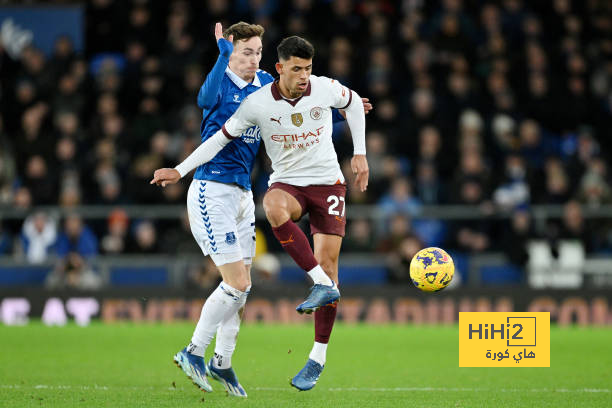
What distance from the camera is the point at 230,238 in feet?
25.1

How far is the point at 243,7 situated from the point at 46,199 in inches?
227

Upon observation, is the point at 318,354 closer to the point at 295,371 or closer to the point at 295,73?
the point at 295,371

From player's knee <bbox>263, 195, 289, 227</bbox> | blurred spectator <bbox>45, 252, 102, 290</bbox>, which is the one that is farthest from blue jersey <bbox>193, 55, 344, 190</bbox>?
blurred spectator <bbox>45, 252, 102, 290</bbox>

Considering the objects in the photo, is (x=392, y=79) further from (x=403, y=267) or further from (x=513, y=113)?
(x=403, y=267)

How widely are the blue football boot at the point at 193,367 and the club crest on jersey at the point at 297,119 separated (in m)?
1.94

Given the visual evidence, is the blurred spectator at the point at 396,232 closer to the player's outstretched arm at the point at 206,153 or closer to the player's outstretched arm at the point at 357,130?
the player's outstretched arm at the point at 357,130

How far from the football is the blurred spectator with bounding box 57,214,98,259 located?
9.31 metres

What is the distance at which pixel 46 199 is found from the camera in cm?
1667

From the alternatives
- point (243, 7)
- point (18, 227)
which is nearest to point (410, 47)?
point (243, 7)

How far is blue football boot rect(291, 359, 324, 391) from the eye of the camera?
7.46m

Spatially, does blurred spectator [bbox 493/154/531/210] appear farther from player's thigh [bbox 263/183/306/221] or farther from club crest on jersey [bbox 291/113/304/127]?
club crest on jersey [bbox 291/113/304/127]

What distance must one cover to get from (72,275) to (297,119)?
935 centimetres

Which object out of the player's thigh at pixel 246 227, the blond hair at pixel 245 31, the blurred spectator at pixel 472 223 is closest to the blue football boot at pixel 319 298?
the player's thigh at pixel 246 227

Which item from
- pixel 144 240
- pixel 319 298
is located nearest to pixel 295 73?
pixel 319 298
